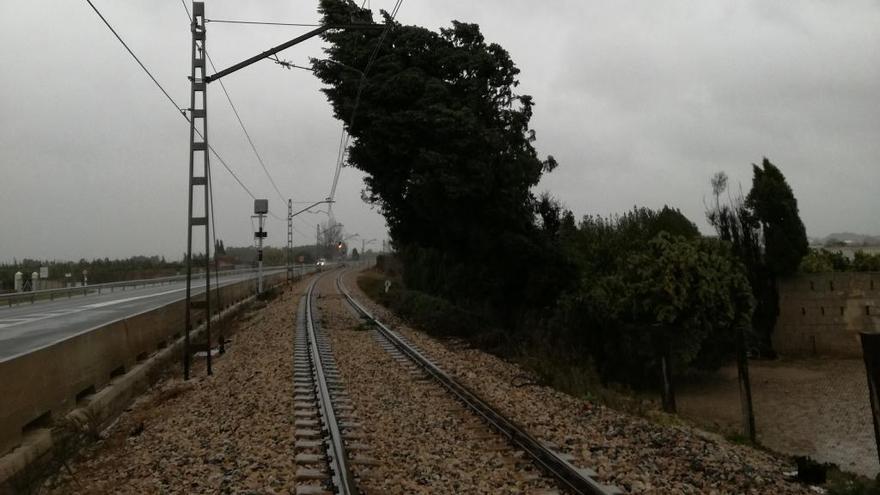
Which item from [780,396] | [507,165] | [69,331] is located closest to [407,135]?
[507,165]

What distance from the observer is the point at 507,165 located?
21.3 m

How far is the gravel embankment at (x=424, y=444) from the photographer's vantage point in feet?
21.5

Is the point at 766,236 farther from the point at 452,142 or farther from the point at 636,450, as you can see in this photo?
the point at 636,450

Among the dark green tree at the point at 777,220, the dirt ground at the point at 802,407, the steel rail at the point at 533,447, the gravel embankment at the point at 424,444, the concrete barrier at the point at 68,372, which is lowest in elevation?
the dirt ground at the point at 802,407

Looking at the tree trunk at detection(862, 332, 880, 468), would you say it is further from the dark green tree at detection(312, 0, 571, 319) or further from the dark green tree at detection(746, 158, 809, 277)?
the dark green tree at detection(746, 158, 809, 277)

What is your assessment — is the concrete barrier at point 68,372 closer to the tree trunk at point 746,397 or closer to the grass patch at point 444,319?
the grass patch at point 444,319

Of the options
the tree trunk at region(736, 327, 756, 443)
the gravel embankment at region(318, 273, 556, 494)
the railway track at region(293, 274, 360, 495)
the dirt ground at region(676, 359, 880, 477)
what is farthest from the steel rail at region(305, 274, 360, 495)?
the tree trunk at region(736, 327, 756, 443)

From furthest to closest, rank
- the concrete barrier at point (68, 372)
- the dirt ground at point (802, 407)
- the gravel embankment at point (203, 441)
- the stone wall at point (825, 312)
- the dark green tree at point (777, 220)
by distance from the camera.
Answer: the dark green tree at point (777, 220) < the stone wall at point (825, 312) < the dirt ground at point (802, 407) < the concrete barrier at point (68, 372) < the gravel embankment at point (203, 441)

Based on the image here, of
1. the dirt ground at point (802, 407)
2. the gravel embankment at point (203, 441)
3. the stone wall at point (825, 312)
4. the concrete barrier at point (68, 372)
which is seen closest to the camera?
the gravel embankment at point (203, 441)

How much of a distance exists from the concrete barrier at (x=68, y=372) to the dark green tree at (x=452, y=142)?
8.52m

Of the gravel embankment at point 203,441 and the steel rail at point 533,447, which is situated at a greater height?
the steel rail at point 533,447

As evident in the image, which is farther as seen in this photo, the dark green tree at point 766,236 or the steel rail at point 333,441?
the dark green tree at point 766,236

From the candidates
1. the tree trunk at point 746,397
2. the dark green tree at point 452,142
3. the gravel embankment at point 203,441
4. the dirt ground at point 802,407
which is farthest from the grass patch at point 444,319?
the tree trunk at point 746,397

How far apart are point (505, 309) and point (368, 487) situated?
60.8ft
